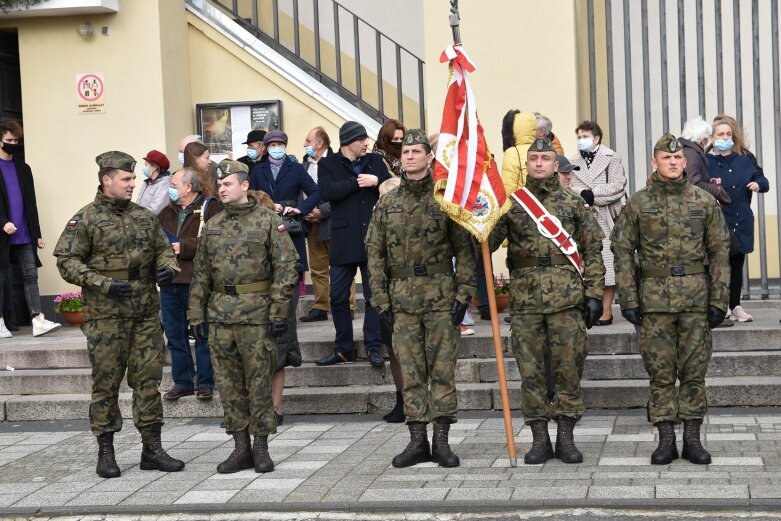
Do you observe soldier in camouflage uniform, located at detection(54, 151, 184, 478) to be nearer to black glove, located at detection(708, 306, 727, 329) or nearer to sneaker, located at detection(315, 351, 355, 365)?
sneaker, located at detection(315, 351, 355, 365)

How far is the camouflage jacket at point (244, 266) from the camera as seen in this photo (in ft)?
25.7

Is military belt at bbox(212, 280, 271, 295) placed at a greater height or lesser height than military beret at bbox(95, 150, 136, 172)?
lesser

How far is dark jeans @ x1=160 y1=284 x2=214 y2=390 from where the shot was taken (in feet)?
31.8

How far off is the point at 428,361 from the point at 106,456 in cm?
211

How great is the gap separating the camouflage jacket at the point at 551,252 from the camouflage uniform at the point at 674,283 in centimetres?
18

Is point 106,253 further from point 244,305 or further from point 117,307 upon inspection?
point 244,305

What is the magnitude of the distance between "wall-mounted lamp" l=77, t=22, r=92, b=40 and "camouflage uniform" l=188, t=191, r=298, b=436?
20.5 ft

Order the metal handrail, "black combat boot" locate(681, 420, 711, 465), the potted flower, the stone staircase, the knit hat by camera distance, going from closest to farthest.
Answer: "black combat boot" locate(681, 420, 711, 465) < the stone staircase < the knit hat < the potted flower < the metal handrail

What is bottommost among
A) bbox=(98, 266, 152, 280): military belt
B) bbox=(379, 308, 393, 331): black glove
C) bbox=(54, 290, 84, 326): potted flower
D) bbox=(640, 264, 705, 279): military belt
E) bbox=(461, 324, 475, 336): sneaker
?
bbox=(461, 324, 475, 336): sneaker

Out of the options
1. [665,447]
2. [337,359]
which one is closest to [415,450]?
[665,447]

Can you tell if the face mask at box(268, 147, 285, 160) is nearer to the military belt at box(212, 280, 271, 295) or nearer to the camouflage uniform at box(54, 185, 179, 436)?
the camouflage uniform at box(54, 185, 179, 436)

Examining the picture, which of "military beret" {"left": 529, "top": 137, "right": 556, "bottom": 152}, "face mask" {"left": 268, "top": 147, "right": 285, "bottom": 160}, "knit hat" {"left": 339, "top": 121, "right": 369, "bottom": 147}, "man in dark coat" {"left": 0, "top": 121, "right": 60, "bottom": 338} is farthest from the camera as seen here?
"man in dark coat" {"left": 0, "top": 121, "right": 60, "bottom": 338}

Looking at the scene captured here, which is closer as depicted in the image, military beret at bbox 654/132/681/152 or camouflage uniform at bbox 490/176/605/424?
military beret at bbox 654/132/681/152

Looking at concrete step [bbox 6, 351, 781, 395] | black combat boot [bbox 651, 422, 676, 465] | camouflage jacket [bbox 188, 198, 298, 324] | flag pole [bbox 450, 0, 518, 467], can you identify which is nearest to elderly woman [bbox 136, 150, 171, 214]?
concrete step [bbox 6, 351, 781, 395]
